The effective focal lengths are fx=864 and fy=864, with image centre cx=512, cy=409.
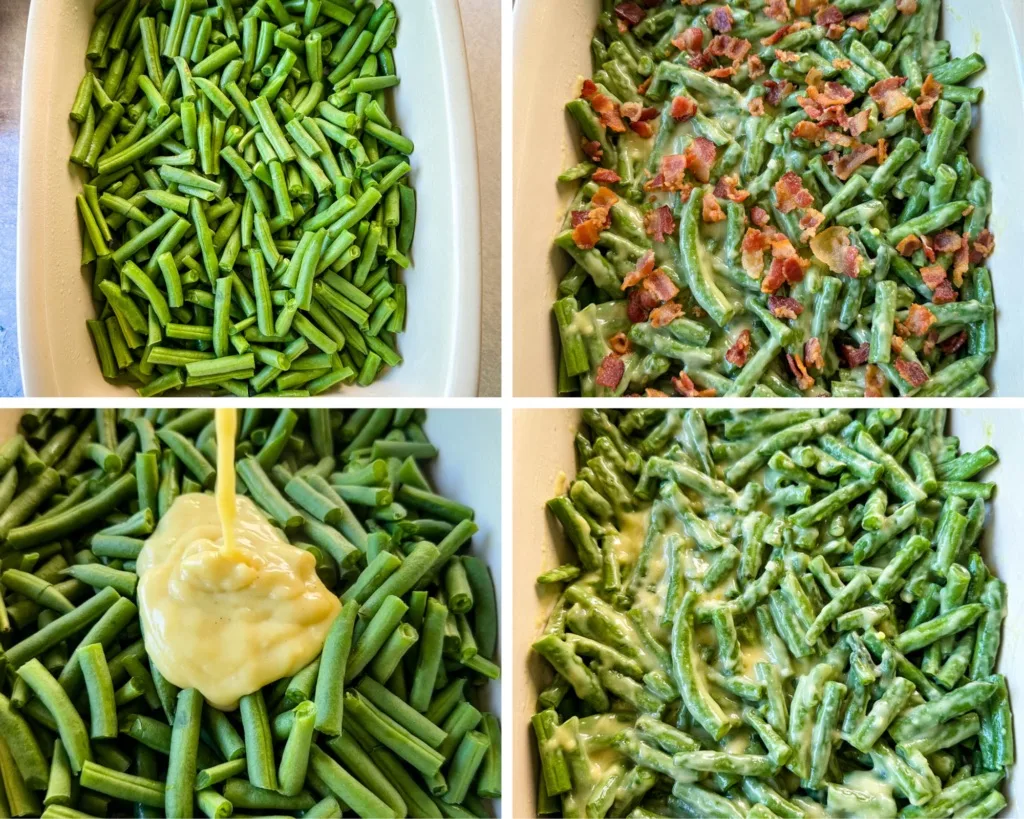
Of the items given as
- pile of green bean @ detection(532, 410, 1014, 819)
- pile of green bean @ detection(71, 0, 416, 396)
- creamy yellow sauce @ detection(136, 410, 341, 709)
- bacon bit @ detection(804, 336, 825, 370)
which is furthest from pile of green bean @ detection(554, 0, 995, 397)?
creamy yellow sauce @ detection(136, 410, 341, 709)

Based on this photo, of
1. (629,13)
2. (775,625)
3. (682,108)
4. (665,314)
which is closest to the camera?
(775,625)

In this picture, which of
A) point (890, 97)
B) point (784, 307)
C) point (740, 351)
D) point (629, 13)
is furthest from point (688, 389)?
point (629, 13)

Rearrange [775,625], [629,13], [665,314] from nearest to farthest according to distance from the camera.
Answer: [775,625], [665,314], [629,13]

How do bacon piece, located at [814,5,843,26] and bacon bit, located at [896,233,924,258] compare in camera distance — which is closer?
bacon bit, located at [896,233,924,258]

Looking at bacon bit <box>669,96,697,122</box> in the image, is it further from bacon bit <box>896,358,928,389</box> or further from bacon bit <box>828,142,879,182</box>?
bacon bit <box>896,358,928,389</box>

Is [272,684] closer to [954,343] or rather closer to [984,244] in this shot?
[954,343]

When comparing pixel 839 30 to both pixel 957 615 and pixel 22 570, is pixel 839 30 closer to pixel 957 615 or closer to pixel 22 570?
pixel 957 615

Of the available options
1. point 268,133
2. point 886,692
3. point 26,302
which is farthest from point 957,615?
point 26,302
